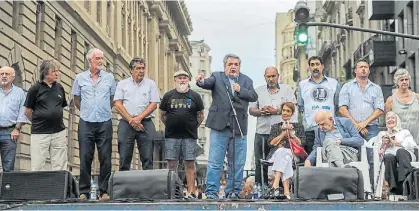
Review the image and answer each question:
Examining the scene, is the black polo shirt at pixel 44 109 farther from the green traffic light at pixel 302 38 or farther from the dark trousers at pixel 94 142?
the green traffic light at pixel 302 38

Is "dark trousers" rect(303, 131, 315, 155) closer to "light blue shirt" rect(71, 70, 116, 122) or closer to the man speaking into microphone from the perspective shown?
the man speaking into microphone

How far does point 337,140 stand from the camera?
29.5ft

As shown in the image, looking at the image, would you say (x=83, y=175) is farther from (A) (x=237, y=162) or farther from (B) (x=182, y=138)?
(A) (x=237, y=162)

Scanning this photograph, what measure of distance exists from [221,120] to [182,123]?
0.64 meters

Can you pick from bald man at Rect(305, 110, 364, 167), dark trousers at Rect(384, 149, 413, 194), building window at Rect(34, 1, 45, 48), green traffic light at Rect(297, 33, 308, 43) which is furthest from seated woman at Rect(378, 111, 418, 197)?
building window at Rect(34, 1, 45, 48)

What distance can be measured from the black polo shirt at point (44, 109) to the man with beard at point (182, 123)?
142 cm

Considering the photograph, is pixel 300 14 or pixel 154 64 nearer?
pixel 300 14

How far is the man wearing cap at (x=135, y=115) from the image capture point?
9.70m

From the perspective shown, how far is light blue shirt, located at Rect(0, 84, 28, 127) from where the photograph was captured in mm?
9891

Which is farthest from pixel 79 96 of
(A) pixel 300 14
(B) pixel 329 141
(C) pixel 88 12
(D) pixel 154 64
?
(D) pixel 154 64

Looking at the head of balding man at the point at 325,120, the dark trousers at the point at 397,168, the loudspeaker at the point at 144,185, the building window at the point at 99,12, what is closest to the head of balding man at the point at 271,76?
the head of balding man at the point at 325,120

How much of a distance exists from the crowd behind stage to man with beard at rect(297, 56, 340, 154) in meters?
0.01

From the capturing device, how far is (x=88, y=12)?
1328 inches

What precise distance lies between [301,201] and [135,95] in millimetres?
4534
